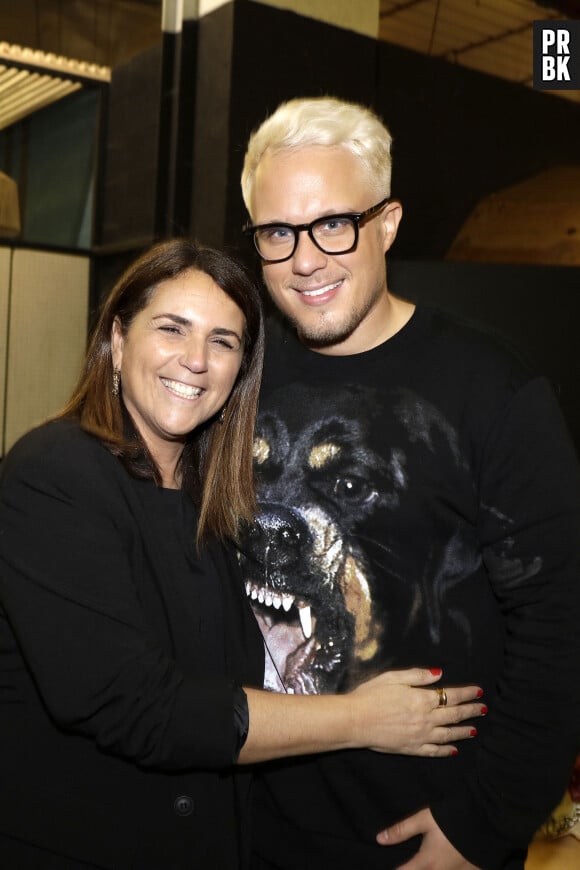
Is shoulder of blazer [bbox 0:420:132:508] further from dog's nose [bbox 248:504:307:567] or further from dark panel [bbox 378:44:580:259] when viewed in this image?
dark panel [bbox 378:44:580:259]

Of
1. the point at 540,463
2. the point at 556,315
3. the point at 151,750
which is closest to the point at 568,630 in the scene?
the point at 540,463

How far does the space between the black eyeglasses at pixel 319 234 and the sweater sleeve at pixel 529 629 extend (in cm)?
45

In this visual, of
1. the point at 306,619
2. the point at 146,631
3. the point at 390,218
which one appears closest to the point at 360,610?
the point at 306,619

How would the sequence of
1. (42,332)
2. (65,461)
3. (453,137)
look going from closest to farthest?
(65,461)
(42,332)
(453,137)

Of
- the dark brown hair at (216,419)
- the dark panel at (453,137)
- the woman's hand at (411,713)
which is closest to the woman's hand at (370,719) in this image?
the woman's hand at (411,713)

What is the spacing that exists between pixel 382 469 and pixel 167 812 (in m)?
0.69

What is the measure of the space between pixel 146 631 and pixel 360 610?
15.8 inches

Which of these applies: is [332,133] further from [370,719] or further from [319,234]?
[370,719]

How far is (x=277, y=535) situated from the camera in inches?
67.7

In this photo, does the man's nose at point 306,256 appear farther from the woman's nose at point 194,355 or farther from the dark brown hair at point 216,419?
the woman's nose at point 194,355

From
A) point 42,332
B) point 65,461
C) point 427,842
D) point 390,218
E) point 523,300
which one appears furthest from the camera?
point 42,332

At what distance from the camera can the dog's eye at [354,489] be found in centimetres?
165

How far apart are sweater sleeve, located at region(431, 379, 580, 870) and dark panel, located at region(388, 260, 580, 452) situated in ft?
5.34

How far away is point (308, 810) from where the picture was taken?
1.65 m
